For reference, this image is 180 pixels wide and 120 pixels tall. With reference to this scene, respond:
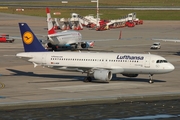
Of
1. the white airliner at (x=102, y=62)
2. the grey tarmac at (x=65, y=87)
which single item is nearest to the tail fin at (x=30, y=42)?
the white airliner at (x=102, y=62)

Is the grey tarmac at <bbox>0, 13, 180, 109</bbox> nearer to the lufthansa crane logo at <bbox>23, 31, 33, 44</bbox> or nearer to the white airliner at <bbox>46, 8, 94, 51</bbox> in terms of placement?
the lufthansa crane logo at <bbox>23, 31, 33, 44</bbox>

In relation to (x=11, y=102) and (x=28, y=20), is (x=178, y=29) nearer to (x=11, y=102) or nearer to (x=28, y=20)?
(x=28, y=20)

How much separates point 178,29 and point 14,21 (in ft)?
186

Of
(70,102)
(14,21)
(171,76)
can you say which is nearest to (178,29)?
(14,21)

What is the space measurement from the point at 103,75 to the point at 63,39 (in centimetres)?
4158

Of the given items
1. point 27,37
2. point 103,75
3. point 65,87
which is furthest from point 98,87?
point 27,37

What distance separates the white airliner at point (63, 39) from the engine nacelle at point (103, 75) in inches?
1511

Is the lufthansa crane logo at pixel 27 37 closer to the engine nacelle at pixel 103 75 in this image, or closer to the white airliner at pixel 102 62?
the white airliner at pixel 102 62

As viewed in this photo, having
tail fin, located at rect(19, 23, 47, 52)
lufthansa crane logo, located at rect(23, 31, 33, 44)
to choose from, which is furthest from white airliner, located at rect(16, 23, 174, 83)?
lufthansa crane logo, located at rect(23, 31, 33, 44)

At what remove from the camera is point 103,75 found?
69.6 m

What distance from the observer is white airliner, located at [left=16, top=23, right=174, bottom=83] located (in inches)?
2739

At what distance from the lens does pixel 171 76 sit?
77938 millimetres

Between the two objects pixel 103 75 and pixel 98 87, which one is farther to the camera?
pixel 103 75

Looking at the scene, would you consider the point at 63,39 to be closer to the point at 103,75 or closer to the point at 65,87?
the point at 103,75
